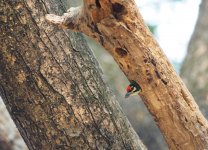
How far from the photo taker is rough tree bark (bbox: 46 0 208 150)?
112 cm

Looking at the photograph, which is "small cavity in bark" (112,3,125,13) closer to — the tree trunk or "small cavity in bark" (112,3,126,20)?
"small cavity in bark" (112,3,126,20)

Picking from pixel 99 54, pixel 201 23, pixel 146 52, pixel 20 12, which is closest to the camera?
pixel 146 52

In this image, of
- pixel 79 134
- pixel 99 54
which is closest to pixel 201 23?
pixel 99 54

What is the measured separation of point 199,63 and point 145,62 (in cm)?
138

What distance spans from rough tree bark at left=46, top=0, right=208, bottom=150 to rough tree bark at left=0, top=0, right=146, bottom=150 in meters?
0.09

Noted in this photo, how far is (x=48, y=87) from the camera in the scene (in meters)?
1.33

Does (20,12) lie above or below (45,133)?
above

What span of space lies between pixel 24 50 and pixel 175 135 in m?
0.44

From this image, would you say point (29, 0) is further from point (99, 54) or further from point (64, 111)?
point (99, 54)

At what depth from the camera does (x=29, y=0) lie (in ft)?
4.36

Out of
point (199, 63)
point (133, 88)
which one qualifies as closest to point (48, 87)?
point (133, 88)

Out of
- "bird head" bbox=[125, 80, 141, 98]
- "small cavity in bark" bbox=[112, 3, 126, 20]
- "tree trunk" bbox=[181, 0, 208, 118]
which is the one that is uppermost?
"tree trunk" bbox=[181, 0, 208, 118]

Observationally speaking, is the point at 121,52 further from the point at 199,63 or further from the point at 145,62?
the point at 199,63

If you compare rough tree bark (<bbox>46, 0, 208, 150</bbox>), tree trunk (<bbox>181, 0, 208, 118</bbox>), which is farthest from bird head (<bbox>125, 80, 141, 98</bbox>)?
tree trunk (<bbox>181, 0, 208, 118</bbox>)
